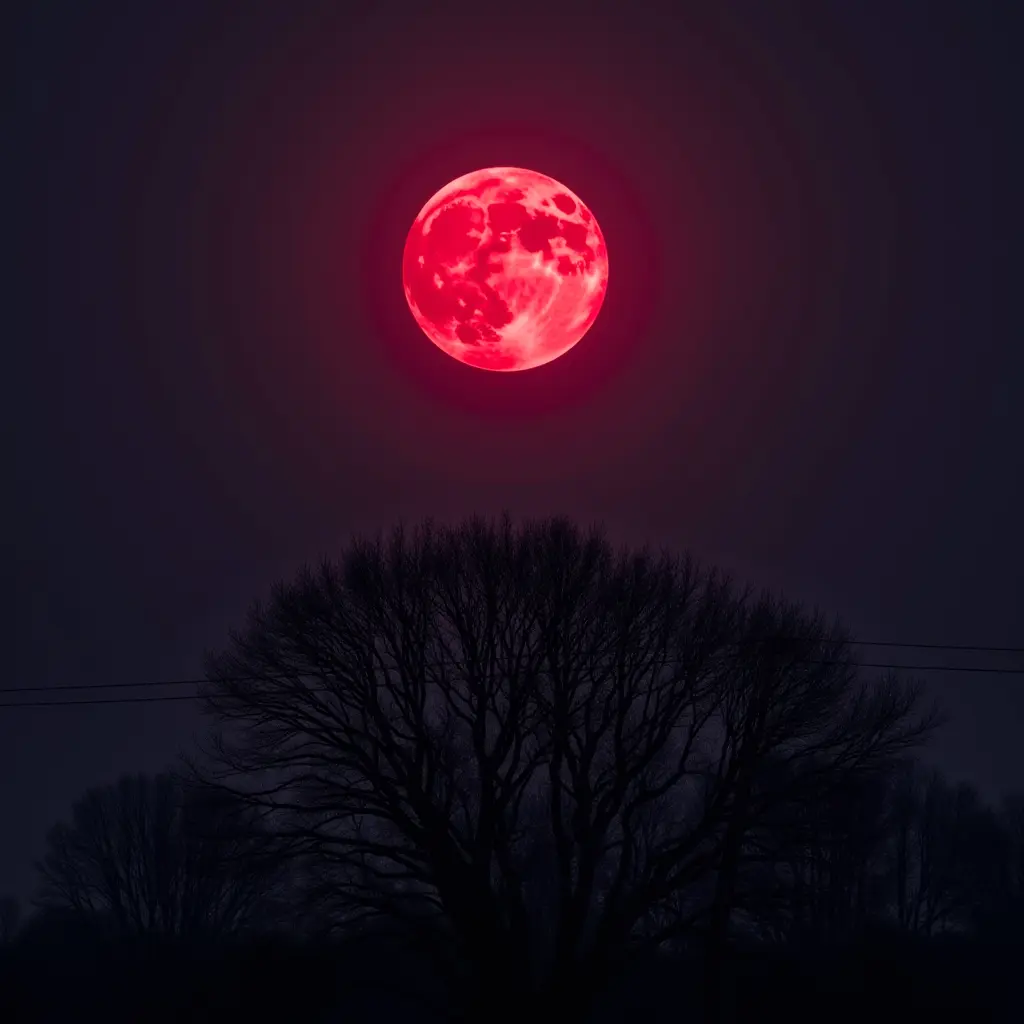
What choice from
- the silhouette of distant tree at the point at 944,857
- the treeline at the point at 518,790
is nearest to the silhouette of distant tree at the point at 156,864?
the treeline at the point at 518,790

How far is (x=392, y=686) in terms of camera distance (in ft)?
146

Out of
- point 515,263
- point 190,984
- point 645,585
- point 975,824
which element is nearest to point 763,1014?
point 645,585

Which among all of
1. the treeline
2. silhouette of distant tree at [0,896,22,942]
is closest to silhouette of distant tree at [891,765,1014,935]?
the treeline

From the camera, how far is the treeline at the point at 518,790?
41344 mm

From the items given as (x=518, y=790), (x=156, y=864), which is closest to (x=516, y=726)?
(x=518, y=790)

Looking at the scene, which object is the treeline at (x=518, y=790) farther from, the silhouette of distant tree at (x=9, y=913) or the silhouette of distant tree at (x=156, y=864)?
the silhouette of distant tree at (x=9, y=913)

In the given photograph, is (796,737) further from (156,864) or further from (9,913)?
(9,913)

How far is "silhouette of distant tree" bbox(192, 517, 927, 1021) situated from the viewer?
136ft

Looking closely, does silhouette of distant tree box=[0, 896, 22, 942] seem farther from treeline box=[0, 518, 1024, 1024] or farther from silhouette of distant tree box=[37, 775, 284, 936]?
treeline box=[0, 518, 1024, 1024]

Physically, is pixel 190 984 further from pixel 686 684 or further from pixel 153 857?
pixel 153 857

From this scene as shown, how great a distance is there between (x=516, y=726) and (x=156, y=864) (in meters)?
38.4

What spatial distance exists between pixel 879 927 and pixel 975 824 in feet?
136

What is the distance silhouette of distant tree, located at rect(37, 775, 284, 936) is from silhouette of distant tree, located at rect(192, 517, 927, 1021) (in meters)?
1.20

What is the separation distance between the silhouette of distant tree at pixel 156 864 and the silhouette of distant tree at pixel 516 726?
1.20 metres
